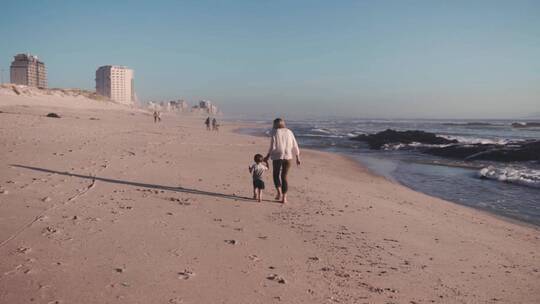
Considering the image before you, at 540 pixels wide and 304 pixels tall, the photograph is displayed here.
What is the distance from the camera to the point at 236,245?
4.41 meters

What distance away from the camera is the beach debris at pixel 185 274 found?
11.2ft

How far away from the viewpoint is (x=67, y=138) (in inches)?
557

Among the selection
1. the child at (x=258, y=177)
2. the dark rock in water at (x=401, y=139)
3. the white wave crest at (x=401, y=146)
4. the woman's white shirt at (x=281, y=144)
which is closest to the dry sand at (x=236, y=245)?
the child at (x=258, y=177)

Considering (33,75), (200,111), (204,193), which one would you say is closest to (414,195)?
(204,193)

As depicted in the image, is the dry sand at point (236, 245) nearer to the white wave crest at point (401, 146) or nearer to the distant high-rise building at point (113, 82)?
the white wave crest at point (401, 146)

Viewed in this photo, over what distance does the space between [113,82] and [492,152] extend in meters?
138

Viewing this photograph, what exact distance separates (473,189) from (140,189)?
351 inches

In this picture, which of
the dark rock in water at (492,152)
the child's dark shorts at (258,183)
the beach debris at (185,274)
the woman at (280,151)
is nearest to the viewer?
the beach debris at (185,274)

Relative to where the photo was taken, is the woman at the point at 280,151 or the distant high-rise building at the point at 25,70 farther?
the distant high-rise building at the point at 25,70

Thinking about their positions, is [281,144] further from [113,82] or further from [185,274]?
[113,82]

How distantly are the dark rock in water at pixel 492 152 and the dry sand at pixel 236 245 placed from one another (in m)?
12.8

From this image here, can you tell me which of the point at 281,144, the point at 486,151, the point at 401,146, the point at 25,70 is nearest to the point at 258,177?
the point at 281,144

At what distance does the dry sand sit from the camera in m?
3.26

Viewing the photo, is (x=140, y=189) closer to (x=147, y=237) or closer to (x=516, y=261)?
(x=147, y=237)
